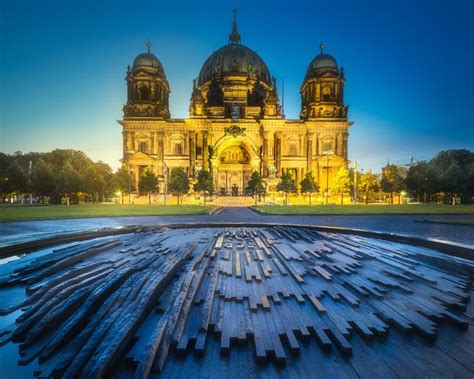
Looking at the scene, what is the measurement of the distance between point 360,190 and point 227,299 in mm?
67970

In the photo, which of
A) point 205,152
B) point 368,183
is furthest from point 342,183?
point 205,152

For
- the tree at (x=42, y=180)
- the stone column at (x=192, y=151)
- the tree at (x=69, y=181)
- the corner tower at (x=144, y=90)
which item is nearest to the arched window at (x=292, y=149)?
the stone column at (x=192, y=151)

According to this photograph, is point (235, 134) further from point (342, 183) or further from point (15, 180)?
point (15, 180)

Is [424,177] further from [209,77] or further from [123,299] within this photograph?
[123,299]

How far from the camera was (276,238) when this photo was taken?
35.5 feet

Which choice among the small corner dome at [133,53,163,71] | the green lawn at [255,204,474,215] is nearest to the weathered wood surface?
the green lawn at [255,204,474,215]

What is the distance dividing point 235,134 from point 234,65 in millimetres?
22189

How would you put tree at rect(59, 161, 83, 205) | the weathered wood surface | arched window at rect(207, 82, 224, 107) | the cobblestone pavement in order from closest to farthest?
1. the weathered wood surface
2. the cobblestone pavement
3. tree at rect(59, 161, 83, 205)
4. arched window at rect(207, 82, 224, 107)

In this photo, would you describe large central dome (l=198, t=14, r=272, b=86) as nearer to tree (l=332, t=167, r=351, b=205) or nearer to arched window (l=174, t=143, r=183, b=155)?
arched window (l=174, t=143, r=183, b=155)

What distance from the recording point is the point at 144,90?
67062 millimetres

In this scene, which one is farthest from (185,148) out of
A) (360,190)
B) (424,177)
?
(424,177)

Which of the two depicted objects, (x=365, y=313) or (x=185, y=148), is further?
(x=185, y=148)

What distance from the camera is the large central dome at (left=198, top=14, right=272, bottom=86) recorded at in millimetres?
74375

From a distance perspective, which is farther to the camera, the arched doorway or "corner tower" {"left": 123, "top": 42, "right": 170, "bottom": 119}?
the arched doorway
